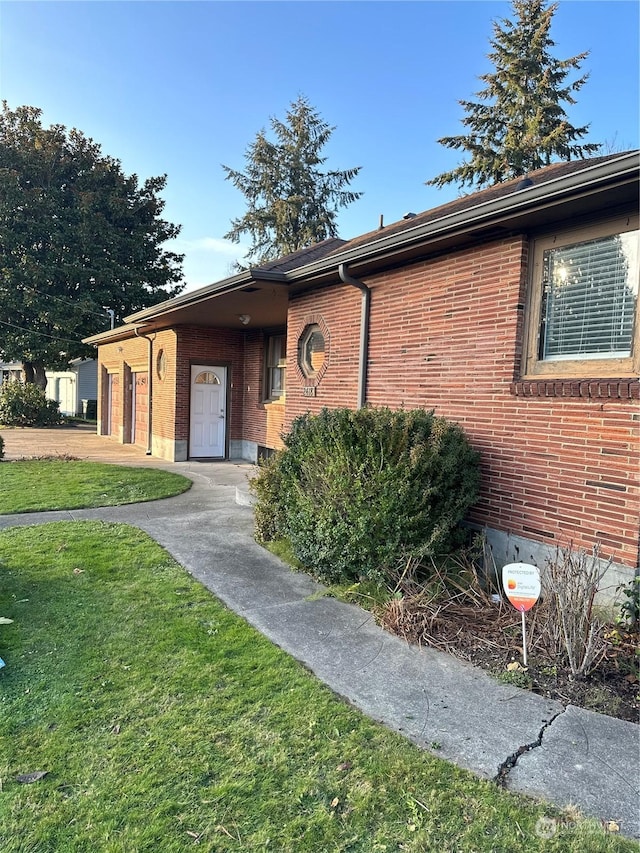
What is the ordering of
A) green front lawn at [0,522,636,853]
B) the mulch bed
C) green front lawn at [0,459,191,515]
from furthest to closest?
green front lawn at [0,459,191,515] → the mulch bed → green front lawn at [0,522,636,853]

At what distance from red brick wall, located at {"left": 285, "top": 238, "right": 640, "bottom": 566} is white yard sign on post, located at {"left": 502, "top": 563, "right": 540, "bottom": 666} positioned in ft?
3.73

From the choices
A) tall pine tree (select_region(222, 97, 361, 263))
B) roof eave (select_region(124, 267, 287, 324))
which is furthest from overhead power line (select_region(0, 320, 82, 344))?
roof eave (select_region(124, 267, 287, 324))

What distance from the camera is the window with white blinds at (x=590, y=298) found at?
4.03 meters

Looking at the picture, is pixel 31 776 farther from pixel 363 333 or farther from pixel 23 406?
pixel 23 406

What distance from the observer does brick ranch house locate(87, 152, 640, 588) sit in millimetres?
3969

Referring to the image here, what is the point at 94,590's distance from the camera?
14.3 feet

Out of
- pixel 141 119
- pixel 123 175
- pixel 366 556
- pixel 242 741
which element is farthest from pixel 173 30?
pixel 123 175

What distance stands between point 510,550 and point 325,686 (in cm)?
242

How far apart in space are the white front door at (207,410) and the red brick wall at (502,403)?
6748mm

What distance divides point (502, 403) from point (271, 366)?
25.5 feet

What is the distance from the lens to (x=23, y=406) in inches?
860

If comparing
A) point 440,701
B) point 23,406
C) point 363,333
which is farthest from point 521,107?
point 440,701

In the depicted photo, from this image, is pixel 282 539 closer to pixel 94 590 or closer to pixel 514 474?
pixel 94 590

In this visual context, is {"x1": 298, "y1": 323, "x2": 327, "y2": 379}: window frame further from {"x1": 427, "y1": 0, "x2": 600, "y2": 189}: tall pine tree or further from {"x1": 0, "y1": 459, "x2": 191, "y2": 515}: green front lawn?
{"x1": 427, "y1": 0, "x2": 600, "y2": 189}: tall pine tree
